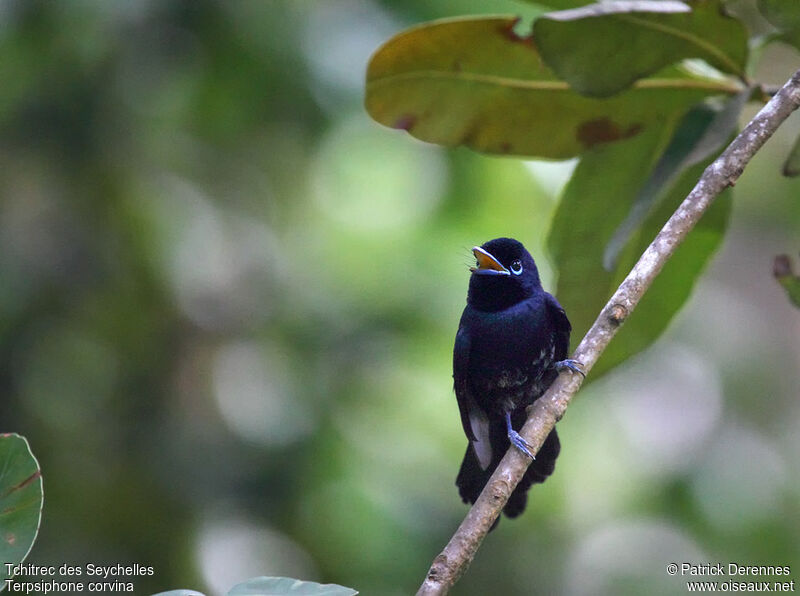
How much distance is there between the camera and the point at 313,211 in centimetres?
514

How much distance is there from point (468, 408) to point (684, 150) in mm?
1150

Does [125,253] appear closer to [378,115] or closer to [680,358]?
[378,115]

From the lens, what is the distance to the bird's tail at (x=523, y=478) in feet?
9.35

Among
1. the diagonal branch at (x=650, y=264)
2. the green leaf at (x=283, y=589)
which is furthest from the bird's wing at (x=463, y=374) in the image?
the green leaf at (x=283, y=589)

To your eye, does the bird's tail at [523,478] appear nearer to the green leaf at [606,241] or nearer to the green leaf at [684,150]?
the green leaf at [606,241]

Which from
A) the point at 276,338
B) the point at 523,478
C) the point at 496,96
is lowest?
the point at 276,338

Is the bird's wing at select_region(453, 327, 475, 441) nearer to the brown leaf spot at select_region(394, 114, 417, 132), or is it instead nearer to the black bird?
the black bird

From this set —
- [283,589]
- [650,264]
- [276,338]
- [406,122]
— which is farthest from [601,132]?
[276,338]

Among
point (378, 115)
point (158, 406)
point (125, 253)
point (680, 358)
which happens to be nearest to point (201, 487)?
point (158, 406)

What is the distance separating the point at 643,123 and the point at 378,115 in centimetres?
81

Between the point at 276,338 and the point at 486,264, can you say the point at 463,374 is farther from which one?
the point at 276,338

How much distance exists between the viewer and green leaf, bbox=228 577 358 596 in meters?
1.53

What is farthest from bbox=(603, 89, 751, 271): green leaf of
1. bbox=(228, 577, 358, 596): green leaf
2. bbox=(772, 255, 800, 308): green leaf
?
bbox=(228, 577, 358, 596): green leaf

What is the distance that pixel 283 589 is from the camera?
1548 mm
